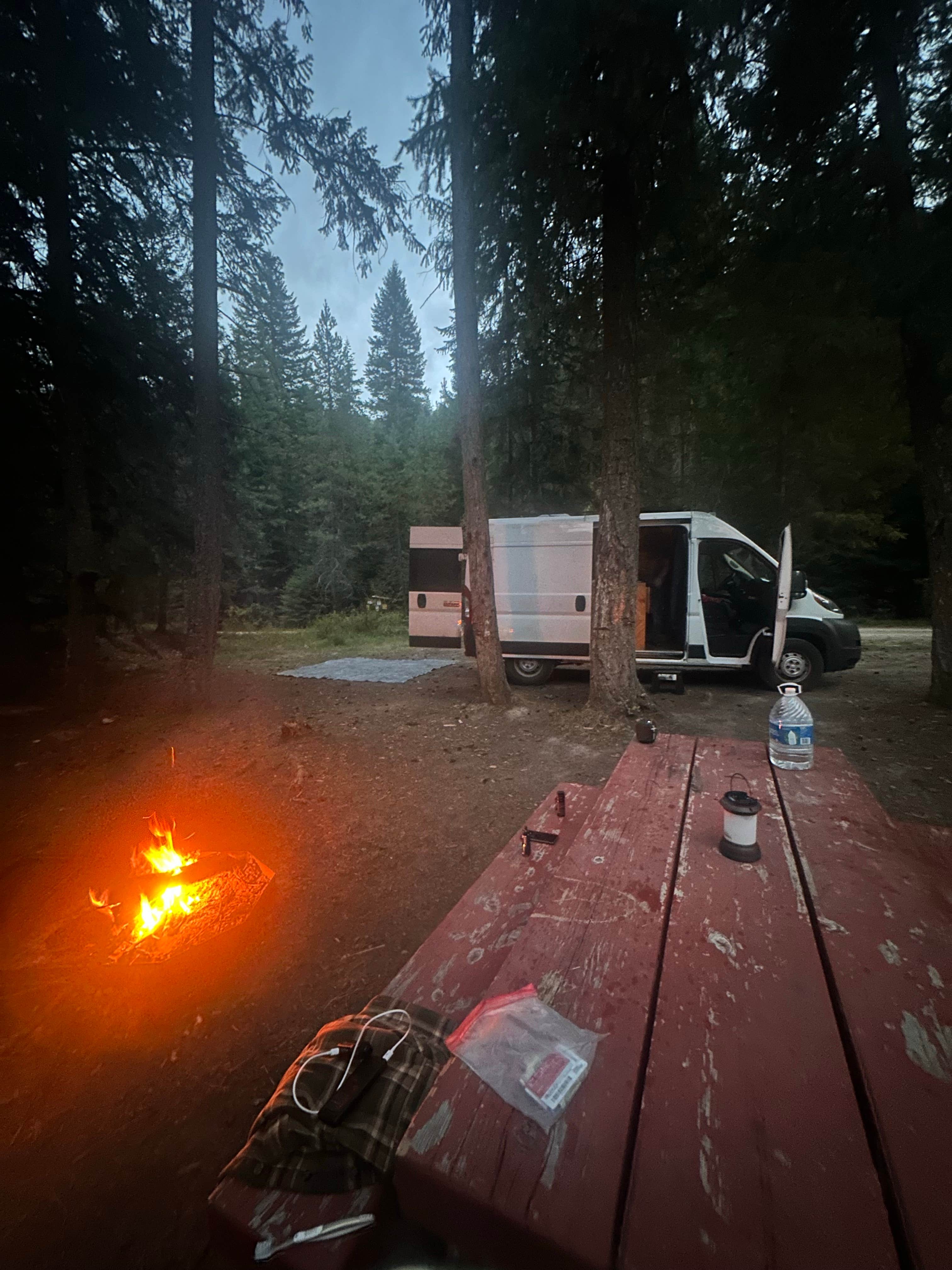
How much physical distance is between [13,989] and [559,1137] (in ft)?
9.33

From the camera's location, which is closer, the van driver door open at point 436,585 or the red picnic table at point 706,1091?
the red picnic table at point 706,1091

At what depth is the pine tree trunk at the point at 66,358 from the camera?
21.3ft

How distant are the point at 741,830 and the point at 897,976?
1.97 ft

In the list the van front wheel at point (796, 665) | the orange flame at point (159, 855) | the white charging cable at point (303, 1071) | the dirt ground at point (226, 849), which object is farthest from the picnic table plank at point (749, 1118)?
the van front wheel at point (796, 665)

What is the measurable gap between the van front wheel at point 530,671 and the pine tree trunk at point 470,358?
63.8 inches

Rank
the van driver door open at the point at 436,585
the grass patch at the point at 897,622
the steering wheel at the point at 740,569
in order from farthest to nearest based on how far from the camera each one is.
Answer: the grass patch at the point at 897,622
the van driver door open at the point at 436,585
the steering wheel at the point at 740,569

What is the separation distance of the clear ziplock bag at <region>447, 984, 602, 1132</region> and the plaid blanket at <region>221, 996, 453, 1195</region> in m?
0.23

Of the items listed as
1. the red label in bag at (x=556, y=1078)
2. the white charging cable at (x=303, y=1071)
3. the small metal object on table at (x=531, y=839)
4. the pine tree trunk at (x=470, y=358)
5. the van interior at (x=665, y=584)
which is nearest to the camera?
the red label in bag at (x=556, y=1078)

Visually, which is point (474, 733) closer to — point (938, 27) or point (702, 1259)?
point (702, 1259)

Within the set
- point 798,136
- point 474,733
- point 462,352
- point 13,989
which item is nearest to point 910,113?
point 798,136

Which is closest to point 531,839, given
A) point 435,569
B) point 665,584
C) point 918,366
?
point 665,584

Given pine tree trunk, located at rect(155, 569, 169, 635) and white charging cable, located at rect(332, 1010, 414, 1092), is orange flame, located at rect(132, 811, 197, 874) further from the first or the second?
pine tree trunk, located at rect(155, 569, 169, 635)

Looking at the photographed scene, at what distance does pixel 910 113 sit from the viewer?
6.44 m

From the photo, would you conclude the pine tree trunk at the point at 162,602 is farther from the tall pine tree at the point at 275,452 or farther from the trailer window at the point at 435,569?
the tall pine tree at the point at 275,452
